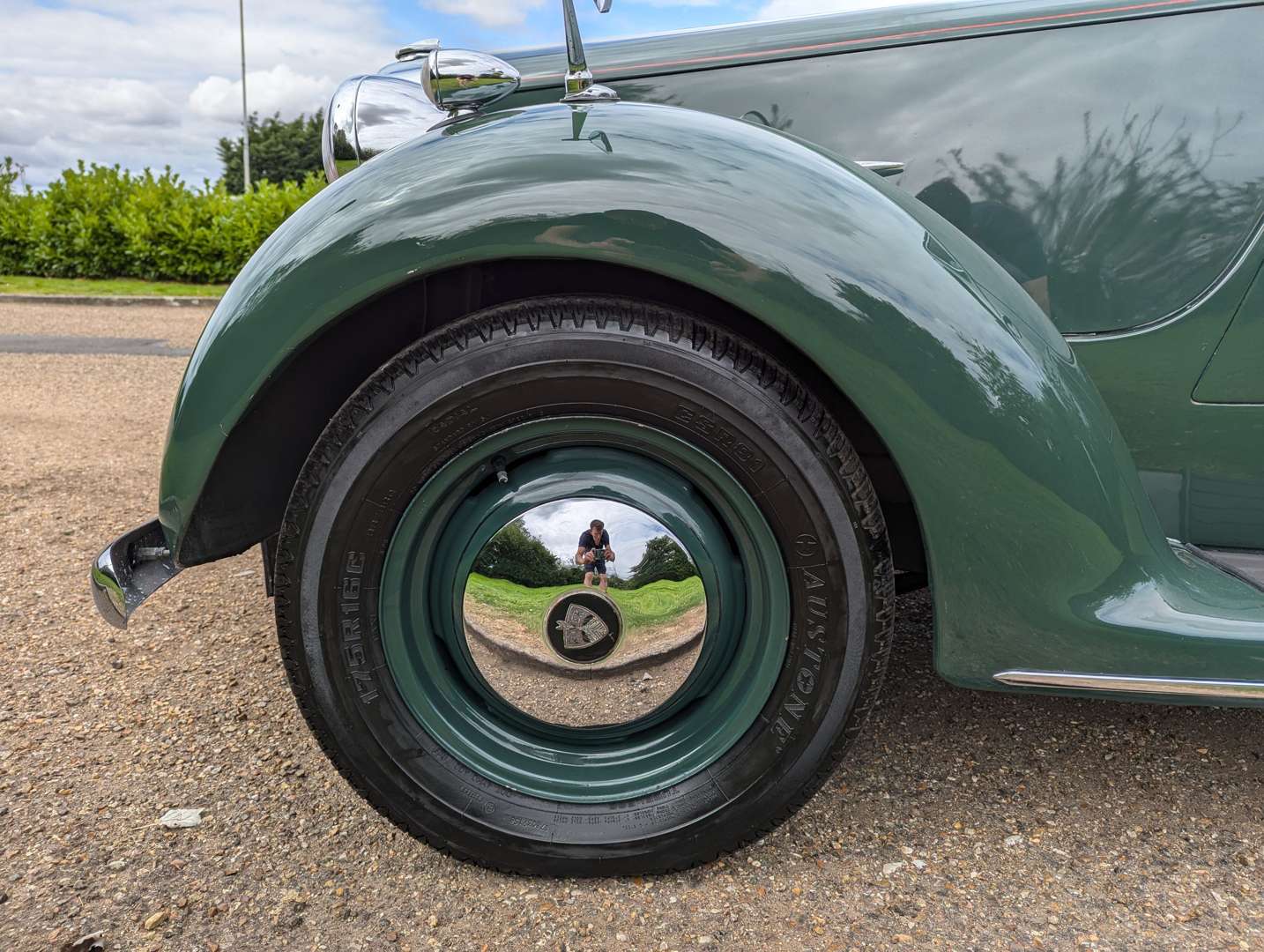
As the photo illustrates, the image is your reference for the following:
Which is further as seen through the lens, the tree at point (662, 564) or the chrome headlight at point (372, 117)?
the chrome headlight at point (372, 117)

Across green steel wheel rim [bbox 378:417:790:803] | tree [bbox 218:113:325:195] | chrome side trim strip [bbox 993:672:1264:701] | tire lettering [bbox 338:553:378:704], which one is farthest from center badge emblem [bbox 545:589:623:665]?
tree [bbox 218:113:325:195]

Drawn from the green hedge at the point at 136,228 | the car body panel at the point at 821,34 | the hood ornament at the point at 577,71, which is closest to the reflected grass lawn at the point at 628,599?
the hood ornament at the point at 577,71

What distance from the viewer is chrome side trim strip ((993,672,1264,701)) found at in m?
1.32

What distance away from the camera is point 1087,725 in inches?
76.8

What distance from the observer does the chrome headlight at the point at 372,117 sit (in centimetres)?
196

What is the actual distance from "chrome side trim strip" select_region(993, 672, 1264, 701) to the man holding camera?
2.10 feet

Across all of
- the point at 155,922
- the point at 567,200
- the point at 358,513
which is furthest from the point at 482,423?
the point at 155,922

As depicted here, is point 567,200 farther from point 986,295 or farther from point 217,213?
point 217,213

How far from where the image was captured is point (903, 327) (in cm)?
129

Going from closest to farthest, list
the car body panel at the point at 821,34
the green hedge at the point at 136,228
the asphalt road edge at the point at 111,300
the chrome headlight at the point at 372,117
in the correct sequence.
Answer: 1. the car body panel at the point at 821,34
2. the chrome headlight at the point at 372,117
3. the asphalt road edge at the point at 111,300
4. the green hedge at the point at 136,228

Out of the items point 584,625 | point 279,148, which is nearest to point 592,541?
point 584,625

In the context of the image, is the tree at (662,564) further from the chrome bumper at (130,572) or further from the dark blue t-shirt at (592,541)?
the chrome bumper at (130,572)

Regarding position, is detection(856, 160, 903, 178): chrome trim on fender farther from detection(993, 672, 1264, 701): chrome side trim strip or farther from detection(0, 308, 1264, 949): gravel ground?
detection(0, 308, 1264, 949): gravel ground

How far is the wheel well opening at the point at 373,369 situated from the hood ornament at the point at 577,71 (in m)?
0.31
